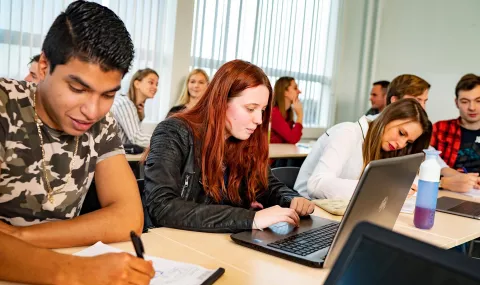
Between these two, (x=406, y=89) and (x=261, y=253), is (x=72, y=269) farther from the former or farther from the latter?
(x=406, y=89)

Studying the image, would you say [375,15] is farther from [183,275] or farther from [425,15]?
[183,275]

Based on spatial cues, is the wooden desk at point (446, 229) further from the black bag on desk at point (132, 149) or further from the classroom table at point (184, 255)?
the black bag on desk at point (132, 149)

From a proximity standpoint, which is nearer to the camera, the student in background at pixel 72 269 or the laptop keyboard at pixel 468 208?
the student in background at pixel 72 269

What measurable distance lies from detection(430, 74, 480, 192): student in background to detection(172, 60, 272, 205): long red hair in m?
2.01

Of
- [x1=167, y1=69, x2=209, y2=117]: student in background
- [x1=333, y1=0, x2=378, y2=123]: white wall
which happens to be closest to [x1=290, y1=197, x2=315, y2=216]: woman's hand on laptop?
[x1=167, y1=69, x2=209, y2=117]: student in background

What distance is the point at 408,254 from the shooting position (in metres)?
0.49

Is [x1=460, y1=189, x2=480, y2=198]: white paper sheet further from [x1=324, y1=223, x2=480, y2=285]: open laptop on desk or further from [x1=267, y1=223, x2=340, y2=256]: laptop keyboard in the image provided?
[x1=324, y1=223, x2=480, y2=285]: open laptop on desk

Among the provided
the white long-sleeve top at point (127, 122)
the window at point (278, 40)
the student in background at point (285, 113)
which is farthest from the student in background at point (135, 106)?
the student in background at point (285, 113)

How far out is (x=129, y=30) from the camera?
412cm

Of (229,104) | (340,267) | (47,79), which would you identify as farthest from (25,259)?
(229,104)

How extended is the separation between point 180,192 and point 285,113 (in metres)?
3.49

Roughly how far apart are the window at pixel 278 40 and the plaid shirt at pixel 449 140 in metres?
2.33

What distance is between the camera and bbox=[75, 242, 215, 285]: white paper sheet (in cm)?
100

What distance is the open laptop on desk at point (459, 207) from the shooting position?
2088 mm
